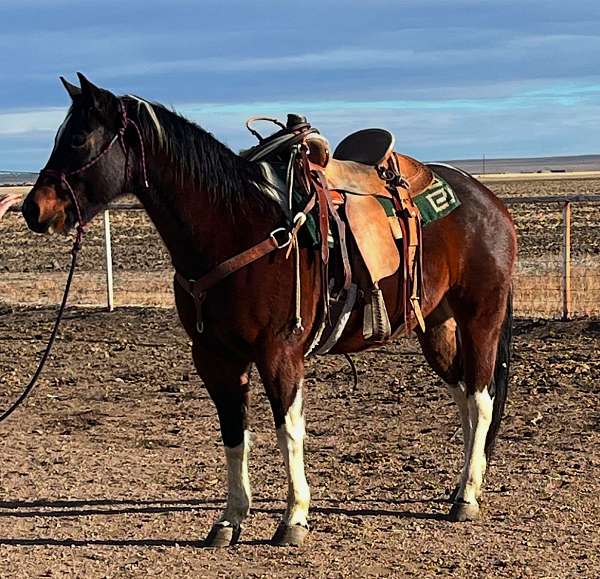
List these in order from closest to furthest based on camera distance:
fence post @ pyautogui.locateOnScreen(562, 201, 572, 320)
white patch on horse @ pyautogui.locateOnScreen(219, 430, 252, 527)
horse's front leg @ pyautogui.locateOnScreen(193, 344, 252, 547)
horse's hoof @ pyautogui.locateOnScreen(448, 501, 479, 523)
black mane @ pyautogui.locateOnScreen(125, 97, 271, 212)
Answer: black mane @ pyautogui.locateOnScreen(125, 97, 271, 212), horse's front leg @ pyautogui.locateOnScreen(193, 344, 252, 547), white patch on horse @ pyautogui.locateOnScreen(219, 430, 252, 527), horse's hoof @ pyautogui.locateOnScreen(448, 501, 479, 523), fence post @ pyautogui.locateOnScreen(562, 201, 572, 320)

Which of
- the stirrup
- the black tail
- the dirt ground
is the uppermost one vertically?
the stirrup

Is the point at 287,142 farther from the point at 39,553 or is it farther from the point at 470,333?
the point at 39,553

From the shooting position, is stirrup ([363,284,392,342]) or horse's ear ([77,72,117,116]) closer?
horse's ear ([77,72,117,116])

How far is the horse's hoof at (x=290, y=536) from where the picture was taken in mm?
4750

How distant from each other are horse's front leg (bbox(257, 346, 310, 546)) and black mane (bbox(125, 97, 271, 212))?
70 cm

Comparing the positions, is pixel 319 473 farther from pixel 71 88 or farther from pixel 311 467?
pixel 71 88

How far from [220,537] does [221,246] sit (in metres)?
1.34

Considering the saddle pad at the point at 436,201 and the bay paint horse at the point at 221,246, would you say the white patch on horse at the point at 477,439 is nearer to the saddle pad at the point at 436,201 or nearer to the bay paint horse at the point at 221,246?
the bay paint horse at the point at 221,246

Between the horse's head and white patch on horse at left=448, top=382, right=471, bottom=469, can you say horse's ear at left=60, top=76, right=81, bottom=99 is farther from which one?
white patch on horse at left=448, top=382, right=471, bottom=469

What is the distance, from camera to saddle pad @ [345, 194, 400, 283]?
4900 millimetres

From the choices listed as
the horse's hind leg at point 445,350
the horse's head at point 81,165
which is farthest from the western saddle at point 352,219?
the horse's head at point 81,165

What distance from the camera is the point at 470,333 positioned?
5.38 m

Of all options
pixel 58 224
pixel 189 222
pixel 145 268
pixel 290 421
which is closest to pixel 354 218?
pixel 189 222

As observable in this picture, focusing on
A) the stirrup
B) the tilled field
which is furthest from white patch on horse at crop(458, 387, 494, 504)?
the tilled field
